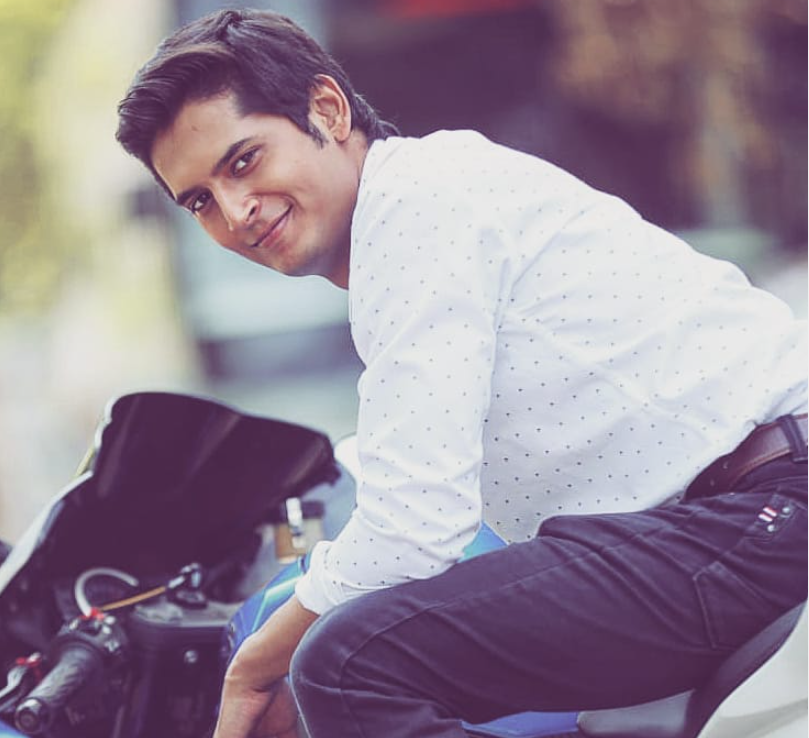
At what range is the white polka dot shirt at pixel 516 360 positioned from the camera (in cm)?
164

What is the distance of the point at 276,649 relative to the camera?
174 centimetres

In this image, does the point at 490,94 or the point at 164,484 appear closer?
the point at 164,484

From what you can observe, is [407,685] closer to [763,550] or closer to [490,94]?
[763,550]

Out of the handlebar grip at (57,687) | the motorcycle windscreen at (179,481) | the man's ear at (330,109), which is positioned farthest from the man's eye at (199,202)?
the handlebar grip at (57,687)

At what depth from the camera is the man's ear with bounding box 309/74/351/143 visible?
6.41 ft

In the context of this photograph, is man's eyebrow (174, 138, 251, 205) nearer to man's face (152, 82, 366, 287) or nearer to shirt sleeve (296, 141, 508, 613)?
man's face (152, 82, 366, 287)

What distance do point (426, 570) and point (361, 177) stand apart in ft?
1.84

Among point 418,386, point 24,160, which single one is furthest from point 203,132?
point 24,160

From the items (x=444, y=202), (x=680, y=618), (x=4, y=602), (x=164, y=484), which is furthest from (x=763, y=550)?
(x=4, y=602)

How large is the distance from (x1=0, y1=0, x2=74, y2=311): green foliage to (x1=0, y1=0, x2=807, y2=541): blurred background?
1 cm

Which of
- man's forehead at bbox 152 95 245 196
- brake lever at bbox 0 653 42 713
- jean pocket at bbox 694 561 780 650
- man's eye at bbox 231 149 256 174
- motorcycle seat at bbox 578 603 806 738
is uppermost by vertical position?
man's forehead at bbox 152 95 245 196

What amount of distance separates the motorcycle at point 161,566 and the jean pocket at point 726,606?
8.9 inches

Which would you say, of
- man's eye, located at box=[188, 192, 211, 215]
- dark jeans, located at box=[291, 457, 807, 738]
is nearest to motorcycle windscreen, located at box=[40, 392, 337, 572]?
man's eye, located at box=[188, 192, 211, 215]

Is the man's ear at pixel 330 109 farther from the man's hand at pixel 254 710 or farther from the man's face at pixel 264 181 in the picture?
the man's hand at pixel 254 710
